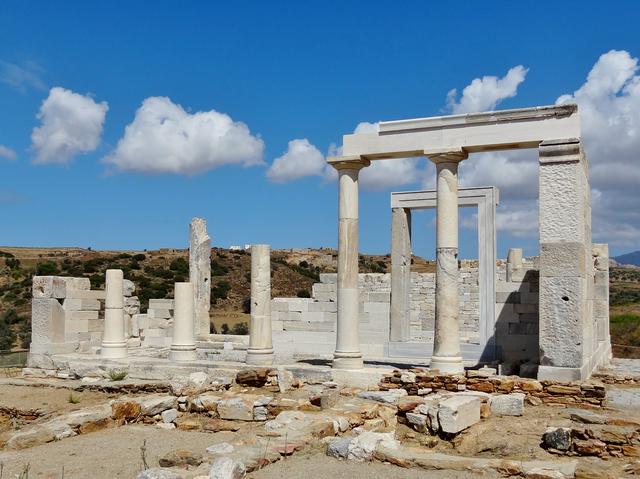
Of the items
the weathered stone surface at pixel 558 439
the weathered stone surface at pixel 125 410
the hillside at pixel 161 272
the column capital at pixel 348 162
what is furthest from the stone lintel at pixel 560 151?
the hillside at pixel 161 272

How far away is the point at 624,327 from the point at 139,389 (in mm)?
18755

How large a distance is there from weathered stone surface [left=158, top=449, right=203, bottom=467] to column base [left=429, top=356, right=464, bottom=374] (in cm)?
651

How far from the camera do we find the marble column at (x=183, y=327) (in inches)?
712

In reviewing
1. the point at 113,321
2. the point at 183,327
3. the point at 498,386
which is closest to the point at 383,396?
the point at 498,386

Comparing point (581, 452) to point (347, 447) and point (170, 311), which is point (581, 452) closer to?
point (347, 447)

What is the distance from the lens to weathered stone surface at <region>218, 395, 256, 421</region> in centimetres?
1180

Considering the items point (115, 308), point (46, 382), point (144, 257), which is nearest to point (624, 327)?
point (115, 308)

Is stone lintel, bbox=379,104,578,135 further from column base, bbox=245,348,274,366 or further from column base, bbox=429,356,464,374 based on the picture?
column base, bbox=245,348,274,366

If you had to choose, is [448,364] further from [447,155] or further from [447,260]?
[447,155]

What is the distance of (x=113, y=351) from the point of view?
19.0 meters

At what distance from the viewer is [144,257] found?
58469mm

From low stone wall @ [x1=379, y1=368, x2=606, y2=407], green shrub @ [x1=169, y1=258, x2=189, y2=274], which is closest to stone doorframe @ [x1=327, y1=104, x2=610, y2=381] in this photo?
low stone wall @ [x1=379, y1=368, x2=606, y2=407]

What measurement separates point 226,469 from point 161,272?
4377 cm

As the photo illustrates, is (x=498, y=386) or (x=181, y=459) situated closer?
(x=181, y=459)
